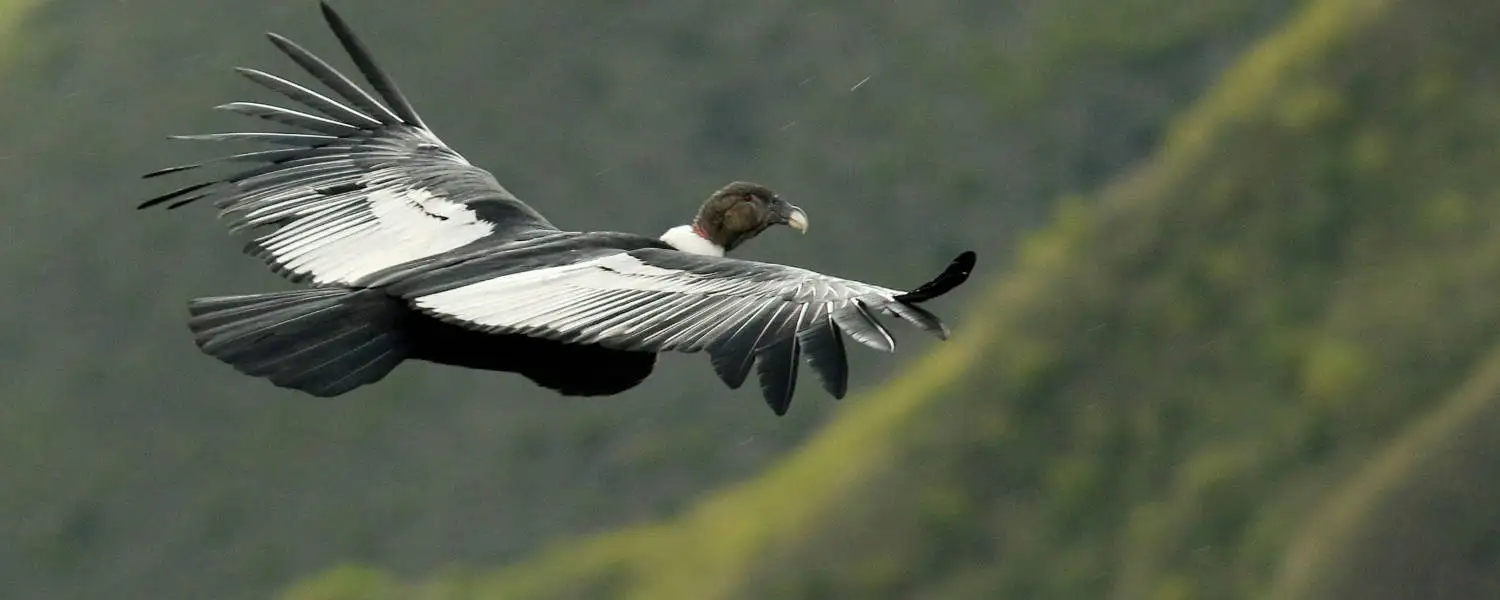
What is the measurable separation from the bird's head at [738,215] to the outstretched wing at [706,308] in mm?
2379

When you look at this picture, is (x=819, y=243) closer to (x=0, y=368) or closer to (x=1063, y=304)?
(x=1063, y=304)

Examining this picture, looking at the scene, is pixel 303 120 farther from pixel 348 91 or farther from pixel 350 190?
pixel 350 190

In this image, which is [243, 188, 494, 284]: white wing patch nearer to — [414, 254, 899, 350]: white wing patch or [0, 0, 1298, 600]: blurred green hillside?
[414, 254, 899, 350]: white wing patch

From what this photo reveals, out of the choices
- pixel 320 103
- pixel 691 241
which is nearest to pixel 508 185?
pixel 320 103

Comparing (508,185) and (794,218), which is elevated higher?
(508,185)

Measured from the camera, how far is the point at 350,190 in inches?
594

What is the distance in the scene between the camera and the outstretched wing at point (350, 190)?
14.0m

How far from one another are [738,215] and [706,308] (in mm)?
3646

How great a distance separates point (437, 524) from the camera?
5597 centimetres

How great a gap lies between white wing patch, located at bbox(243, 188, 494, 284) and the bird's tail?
2.09 feet

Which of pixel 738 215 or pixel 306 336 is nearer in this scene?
pixel 306 336

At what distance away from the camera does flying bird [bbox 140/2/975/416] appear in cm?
1133

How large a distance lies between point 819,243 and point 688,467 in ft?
22.5

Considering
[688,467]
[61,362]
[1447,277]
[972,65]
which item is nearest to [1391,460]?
[1447,277]
